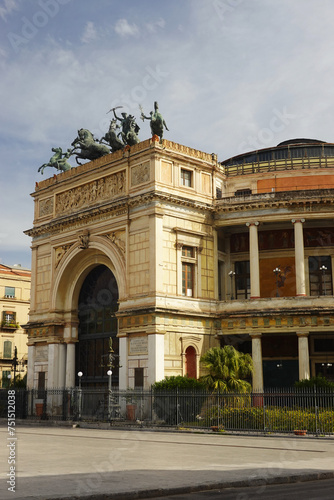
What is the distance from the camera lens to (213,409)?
94.1ft

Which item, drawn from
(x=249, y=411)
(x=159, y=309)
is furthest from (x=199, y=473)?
(x=159, y=309)

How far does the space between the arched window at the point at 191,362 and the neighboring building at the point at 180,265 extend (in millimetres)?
86

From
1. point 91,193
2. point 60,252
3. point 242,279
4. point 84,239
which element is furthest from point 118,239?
point 242,279

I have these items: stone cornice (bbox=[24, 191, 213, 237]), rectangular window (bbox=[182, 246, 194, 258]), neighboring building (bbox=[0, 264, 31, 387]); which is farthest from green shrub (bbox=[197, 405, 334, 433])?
neighboring building (bbox=[0, 264, 31, 387])

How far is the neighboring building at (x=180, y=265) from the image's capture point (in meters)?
37.3

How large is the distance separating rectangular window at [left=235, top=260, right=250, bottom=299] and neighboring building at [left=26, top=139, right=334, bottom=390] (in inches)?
2.7

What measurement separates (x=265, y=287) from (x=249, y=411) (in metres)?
15.5

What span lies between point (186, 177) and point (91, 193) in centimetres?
695

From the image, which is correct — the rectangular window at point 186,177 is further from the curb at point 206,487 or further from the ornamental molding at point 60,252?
the curb at point 206,487

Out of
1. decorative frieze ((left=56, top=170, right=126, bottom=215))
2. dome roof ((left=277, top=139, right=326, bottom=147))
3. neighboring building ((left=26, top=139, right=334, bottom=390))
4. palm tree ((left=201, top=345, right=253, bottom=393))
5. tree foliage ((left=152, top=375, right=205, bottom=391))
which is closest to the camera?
palm tree ((left=201, top=345, right=253, bottom=393))

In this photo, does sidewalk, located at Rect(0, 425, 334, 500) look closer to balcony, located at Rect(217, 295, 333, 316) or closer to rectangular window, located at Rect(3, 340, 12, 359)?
balcony, located at Rect(217, 295, 333, 316)

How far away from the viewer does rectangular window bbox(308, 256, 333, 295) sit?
41.7 meters

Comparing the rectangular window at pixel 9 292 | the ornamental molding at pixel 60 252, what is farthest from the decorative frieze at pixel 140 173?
the rectangular window at pixel 9 292

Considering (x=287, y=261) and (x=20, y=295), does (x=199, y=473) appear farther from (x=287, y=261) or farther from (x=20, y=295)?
(x=20, y=295)
